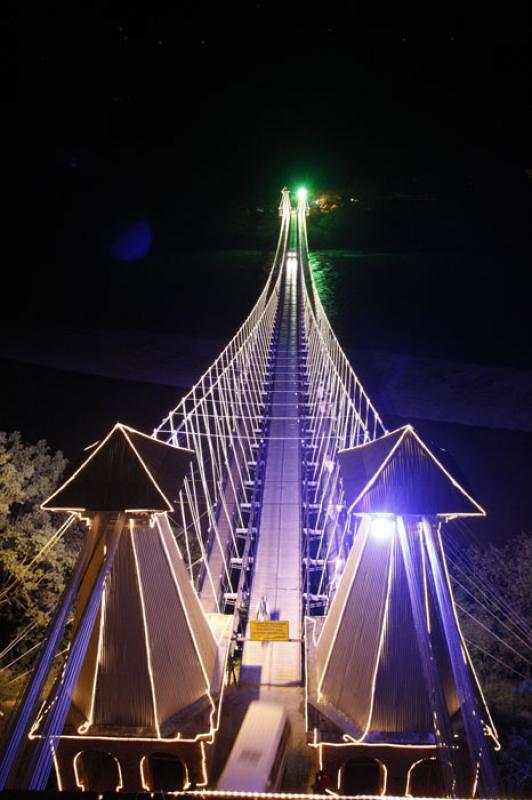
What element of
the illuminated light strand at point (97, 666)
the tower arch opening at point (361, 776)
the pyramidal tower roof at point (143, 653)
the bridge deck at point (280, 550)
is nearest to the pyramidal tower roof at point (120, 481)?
the pyramidal tower roof at point (143, 653)

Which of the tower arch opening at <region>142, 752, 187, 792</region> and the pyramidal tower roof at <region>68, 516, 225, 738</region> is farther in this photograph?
the tower arch opening at <region>142, 752, 187, 792</region>

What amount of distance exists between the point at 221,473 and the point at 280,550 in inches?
116

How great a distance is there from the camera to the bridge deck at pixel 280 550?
6328mm

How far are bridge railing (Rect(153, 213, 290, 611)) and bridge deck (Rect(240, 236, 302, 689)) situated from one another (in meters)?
0.38

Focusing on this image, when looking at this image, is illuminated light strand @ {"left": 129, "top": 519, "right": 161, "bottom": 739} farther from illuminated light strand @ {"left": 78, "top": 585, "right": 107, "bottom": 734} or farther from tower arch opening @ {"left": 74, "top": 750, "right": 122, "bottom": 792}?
tower arch opening @ {"left": 74, "top": 750, "right": 122, "bottom": 792}

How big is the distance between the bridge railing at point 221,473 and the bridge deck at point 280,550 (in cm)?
38

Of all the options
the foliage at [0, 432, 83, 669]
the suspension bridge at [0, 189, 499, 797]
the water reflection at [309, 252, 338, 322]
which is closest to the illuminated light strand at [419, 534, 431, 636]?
the suspension bridge at [0, 189, 499, 797]

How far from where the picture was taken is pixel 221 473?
11031 millimetres

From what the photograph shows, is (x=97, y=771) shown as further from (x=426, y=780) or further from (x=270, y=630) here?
(x=426, y=780)

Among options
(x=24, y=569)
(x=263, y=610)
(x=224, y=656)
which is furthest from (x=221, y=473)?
(x=224, y=656)

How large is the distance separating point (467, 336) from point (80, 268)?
16199mm

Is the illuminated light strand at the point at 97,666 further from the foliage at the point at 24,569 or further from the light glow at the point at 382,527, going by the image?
the foliage at the point at 24,569

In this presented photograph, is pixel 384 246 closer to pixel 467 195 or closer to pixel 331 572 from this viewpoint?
pixel 467 195

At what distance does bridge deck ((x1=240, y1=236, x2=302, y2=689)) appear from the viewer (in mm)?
6328
